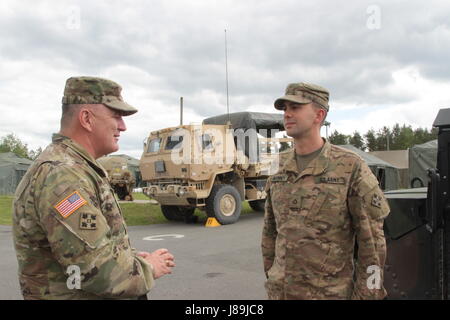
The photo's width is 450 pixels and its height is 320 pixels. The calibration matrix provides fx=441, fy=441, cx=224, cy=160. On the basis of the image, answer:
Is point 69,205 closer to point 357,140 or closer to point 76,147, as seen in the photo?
point 76,147

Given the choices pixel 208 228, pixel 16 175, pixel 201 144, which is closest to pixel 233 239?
pixel 208 228

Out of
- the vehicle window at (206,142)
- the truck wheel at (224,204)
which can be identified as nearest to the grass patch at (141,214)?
the truck wheel at (224,204)

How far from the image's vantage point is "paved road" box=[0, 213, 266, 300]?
16.4ft

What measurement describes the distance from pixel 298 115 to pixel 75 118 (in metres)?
1.35

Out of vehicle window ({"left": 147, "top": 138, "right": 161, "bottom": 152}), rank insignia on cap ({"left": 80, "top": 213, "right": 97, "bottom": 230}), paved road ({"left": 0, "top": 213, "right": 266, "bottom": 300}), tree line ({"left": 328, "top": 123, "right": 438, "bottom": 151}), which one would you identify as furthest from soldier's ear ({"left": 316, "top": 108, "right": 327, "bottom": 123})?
tree line ({"left": 328, "top": 123, "right": 438, "bottom": 151})

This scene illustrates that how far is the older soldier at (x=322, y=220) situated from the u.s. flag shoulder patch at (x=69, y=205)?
4.34 ft

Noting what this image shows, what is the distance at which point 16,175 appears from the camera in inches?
1053

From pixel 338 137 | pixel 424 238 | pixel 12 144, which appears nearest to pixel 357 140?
pixel 338 137

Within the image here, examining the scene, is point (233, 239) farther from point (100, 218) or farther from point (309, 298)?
point (100, 218)

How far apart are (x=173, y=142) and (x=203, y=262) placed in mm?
5344

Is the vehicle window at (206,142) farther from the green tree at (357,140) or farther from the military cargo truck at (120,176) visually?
the green tree at (357,140)

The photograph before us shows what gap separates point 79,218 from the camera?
5.17ft

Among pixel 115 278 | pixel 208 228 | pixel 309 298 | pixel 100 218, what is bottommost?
pixel 208 228

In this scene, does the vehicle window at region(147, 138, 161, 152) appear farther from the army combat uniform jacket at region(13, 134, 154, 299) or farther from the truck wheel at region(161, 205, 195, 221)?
the army combat uniform jacket at region(13, 134, 154, 299)
